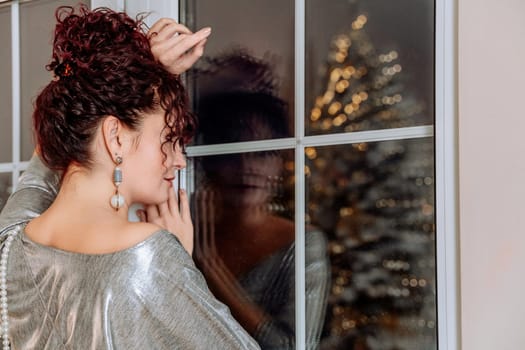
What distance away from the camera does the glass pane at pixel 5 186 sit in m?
1.92

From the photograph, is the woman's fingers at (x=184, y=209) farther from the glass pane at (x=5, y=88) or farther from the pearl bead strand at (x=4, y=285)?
the glass pane at (x=5, y=88)

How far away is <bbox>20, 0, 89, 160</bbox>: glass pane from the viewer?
1.83 meters

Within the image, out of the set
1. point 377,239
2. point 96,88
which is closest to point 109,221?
point 96,88

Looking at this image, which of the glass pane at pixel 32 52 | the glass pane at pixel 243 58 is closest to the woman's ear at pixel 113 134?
the glass pane at pixel 243 58

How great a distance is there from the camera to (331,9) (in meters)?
1.31

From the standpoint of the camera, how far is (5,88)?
193 cm

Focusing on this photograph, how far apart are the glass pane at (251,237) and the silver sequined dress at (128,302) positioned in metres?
0.30

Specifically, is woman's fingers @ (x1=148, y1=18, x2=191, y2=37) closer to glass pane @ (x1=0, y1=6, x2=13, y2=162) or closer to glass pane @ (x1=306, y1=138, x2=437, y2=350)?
glass pane @ (x1=306, y1=138, x2=437, y2=350)

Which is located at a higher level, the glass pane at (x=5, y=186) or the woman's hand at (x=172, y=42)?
the woman's hand at (x=172, y=42)

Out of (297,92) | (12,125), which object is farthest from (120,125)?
(12,125)

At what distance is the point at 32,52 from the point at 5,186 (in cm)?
38
